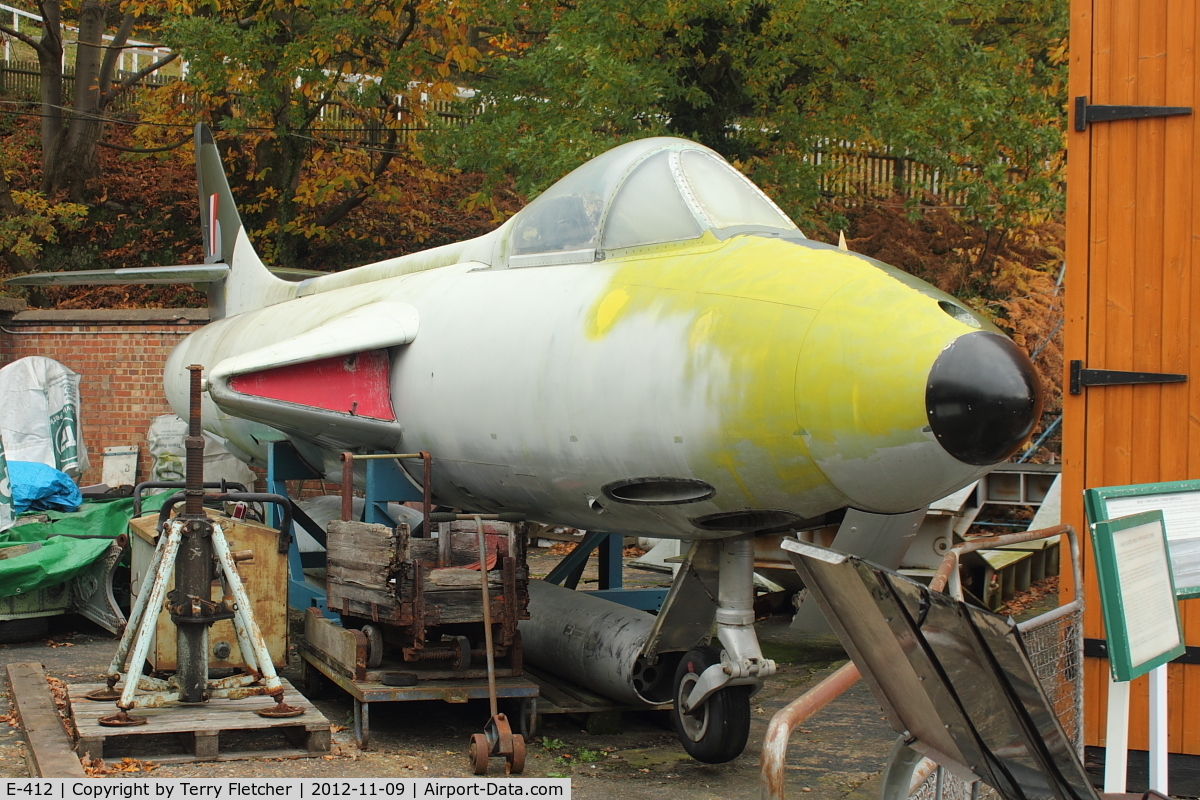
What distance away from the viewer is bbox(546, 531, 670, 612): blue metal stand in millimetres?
7176

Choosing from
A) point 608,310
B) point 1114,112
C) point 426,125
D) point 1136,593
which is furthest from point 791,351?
point 426,125

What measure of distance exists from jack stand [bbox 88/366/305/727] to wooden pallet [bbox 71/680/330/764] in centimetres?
8

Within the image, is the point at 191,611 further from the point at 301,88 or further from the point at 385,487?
the point at 301,88

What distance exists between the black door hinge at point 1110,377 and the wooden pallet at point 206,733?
12.6 ft

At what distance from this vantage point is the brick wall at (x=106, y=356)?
14.1 metres

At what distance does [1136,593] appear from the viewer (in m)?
3.25

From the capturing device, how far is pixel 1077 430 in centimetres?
542

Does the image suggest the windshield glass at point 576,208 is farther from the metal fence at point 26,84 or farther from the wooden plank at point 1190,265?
the metal fence at point 26,84

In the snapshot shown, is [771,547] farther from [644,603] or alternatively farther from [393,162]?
[393,162]

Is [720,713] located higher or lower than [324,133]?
lower

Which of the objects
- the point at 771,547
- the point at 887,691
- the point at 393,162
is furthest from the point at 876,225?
the point at 887,691

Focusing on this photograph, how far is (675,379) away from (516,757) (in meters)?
1.84

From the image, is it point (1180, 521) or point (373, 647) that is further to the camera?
point (373, 647)

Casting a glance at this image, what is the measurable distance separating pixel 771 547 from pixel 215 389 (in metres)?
4.41
